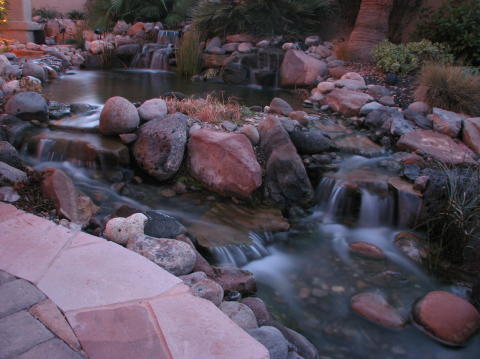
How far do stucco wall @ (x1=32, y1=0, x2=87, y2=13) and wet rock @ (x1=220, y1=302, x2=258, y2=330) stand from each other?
1574 centimetres

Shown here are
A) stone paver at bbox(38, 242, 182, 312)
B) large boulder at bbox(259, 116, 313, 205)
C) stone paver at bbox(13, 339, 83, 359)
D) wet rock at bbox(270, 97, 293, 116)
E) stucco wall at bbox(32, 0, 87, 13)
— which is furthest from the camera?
stucco wall at bbox(32, 0, 87, 13)

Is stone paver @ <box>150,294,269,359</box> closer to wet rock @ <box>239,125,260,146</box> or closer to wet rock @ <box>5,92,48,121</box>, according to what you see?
wet rock @ <box>239,125,260,146</box>

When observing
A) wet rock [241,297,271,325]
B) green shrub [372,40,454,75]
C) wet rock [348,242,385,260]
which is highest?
green shrub [372,40,454,75]

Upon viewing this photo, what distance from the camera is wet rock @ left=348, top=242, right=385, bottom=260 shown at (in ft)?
12.0

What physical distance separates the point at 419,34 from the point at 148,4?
25.4 ft

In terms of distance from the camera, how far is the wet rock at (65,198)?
9.62 feet

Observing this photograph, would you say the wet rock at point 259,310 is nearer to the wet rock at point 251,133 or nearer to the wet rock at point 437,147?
the wet rock at point 251,133

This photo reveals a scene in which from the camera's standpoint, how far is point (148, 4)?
1243cm

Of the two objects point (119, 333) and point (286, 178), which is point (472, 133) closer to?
point (286, 178)

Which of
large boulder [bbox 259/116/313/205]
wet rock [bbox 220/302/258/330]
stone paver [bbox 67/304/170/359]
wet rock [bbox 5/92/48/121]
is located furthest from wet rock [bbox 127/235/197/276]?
wet rock [bbox 5/92/48/121]

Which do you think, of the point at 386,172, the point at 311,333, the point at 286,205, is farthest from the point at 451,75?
the point at 311,333

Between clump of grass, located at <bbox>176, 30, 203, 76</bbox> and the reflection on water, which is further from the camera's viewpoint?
clump of grass, located at <bbox>176, 30, 203, 76</bbox>

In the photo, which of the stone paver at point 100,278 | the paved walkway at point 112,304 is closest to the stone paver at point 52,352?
the paved walkway at point 112,304

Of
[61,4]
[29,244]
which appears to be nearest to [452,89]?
[29,244]
